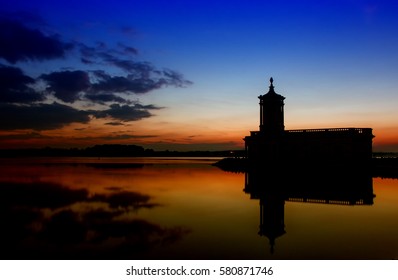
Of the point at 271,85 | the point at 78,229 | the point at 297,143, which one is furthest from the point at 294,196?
the point at 271,85

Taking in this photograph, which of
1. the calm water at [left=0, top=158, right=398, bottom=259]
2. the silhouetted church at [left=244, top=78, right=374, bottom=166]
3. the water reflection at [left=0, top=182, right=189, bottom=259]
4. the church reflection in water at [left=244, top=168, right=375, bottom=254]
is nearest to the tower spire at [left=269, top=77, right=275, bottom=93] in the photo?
the silhouetted church at [left=244, top=78, right=374, bottom=166]

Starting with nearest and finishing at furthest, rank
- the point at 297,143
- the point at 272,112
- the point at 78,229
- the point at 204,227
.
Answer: the point at 78,229
the point at 204,227
the point at 297,143
the point at 272,112

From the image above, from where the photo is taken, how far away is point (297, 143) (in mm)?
51938

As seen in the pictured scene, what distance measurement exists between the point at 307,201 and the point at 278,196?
119 inches

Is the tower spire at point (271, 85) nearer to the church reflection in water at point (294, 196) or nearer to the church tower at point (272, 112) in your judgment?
the church tower at point (272, 112)

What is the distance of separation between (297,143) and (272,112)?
18.6ft

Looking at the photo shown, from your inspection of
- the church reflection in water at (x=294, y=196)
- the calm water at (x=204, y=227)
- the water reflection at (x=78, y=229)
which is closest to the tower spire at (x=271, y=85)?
the church reflection in water at (x=294, y=196)

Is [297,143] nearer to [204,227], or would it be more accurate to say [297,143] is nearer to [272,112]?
[272,112]

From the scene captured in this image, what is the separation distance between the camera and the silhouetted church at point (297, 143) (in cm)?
4591

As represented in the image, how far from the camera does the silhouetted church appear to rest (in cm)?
4591

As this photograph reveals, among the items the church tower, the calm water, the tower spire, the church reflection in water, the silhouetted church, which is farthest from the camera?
the tower spire

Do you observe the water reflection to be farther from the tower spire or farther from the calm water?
the tower spire
